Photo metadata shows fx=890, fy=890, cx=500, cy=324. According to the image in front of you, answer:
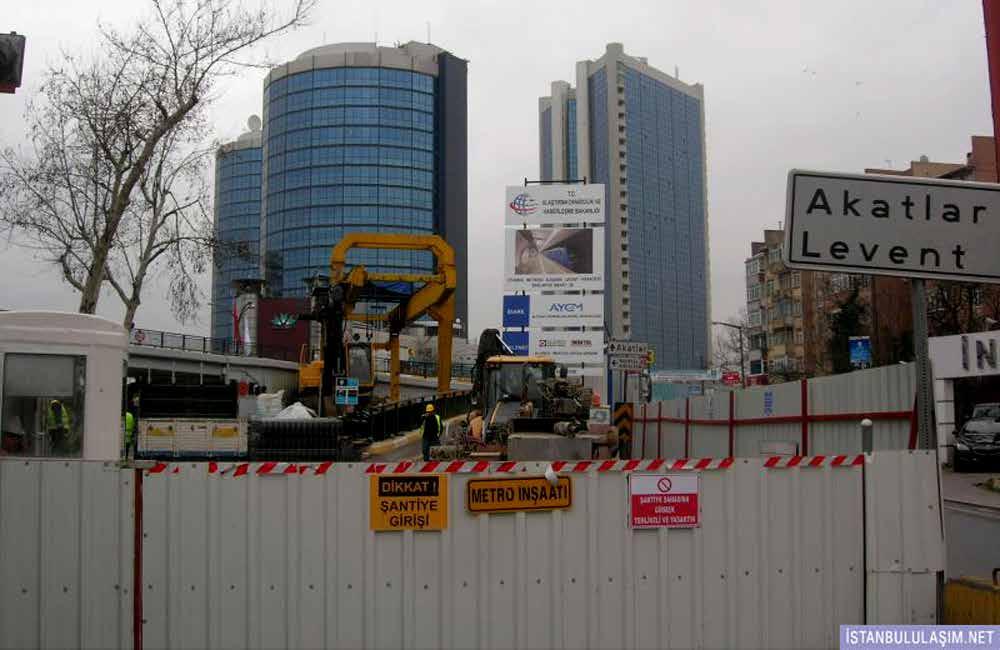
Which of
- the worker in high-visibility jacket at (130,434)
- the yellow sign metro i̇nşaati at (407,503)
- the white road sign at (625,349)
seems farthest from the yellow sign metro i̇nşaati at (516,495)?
the white road sign at (625,349)

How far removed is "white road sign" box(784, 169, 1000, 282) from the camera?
6.07m

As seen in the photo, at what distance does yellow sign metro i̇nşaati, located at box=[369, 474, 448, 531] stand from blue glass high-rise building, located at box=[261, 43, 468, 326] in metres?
121

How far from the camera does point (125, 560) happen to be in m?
5.86

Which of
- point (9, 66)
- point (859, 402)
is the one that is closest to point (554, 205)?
point (859, 402)

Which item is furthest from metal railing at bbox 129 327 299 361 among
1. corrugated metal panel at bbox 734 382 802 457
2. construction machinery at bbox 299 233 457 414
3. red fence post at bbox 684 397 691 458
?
corrugated metal panel at bbox 734 382 802 457

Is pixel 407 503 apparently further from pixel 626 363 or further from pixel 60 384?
pixel 626 363

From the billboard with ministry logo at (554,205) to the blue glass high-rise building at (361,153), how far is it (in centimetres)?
9471

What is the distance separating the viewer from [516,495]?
592 cm

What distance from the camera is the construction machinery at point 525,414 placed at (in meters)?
14.5

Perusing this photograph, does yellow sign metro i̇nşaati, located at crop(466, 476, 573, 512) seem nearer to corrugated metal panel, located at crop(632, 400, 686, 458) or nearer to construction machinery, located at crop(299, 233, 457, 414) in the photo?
corrugated metal panel, located at crop(632, 400, 686, 458)

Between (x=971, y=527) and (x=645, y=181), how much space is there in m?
140

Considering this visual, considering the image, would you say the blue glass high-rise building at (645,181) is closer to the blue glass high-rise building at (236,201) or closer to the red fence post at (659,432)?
the blue glass high-rise building at (236,201)

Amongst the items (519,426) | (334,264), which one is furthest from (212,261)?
(519,426)

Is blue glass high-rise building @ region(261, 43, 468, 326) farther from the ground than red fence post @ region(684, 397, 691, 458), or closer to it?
farther from the ground
